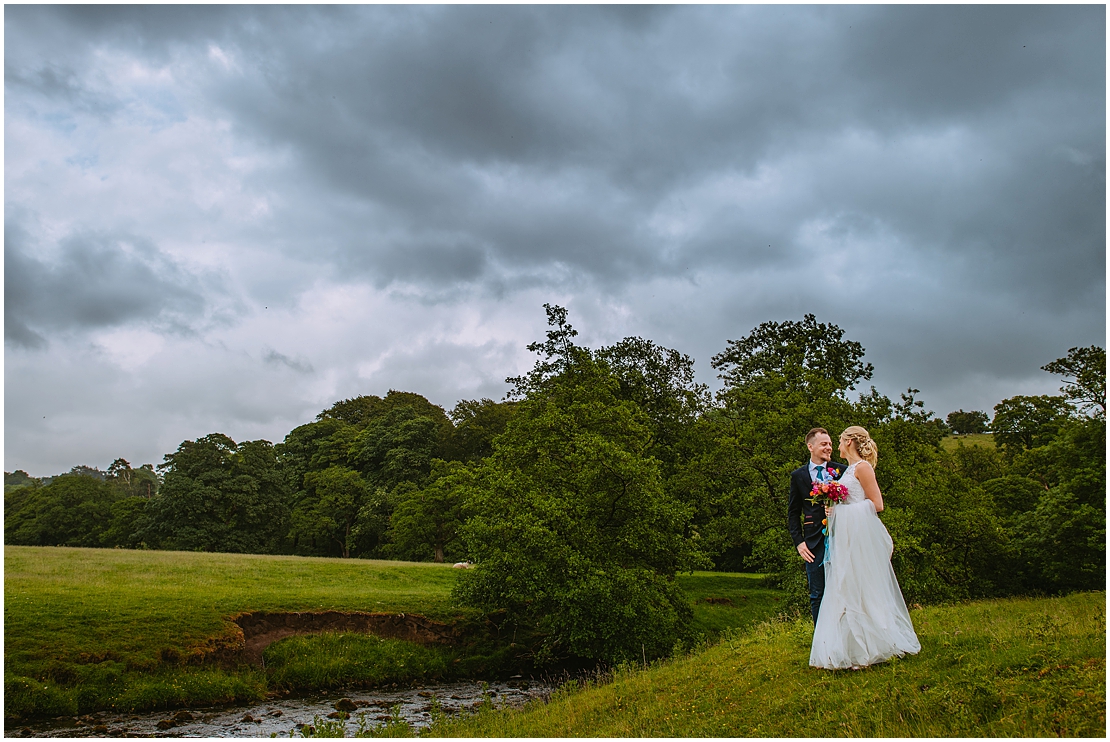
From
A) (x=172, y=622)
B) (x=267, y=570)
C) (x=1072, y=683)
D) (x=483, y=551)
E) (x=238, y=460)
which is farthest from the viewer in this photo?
(x=238, y=460)

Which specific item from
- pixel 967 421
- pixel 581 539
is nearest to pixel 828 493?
pixel 581 539

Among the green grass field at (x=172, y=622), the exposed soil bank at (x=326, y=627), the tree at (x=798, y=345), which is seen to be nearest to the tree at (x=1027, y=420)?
the tree at (x=798, y=345)

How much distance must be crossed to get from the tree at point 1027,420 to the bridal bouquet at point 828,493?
37385 mm

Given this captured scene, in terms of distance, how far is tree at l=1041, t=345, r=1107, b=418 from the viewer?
34.8m

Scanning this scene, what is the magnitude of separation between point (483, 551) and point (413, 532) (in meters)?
28.3

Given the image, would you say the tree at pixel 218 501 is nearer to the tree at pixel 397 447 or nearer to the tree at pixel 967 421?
the tree at pixel 397 447

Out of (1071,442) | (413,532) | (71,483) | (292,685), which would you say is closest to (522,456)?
(292,685)

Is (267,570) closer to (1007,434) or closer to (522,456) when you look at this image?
(522,456)

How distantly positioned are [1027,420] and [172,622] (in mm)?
50299

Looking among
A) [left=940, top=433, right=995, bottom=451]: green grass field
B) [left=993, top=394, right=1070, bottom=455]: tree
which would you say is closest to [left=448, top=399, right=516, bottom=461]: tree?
[left=993, top=394, right=1070, bottom=455]: tree

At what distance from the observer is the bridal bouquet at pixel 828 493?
26.8 feet

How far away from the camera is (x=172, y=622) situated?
1869 centimetres

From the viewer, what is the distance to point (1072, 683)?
612cm

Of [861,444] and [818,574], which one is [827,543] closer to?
[818,574]
